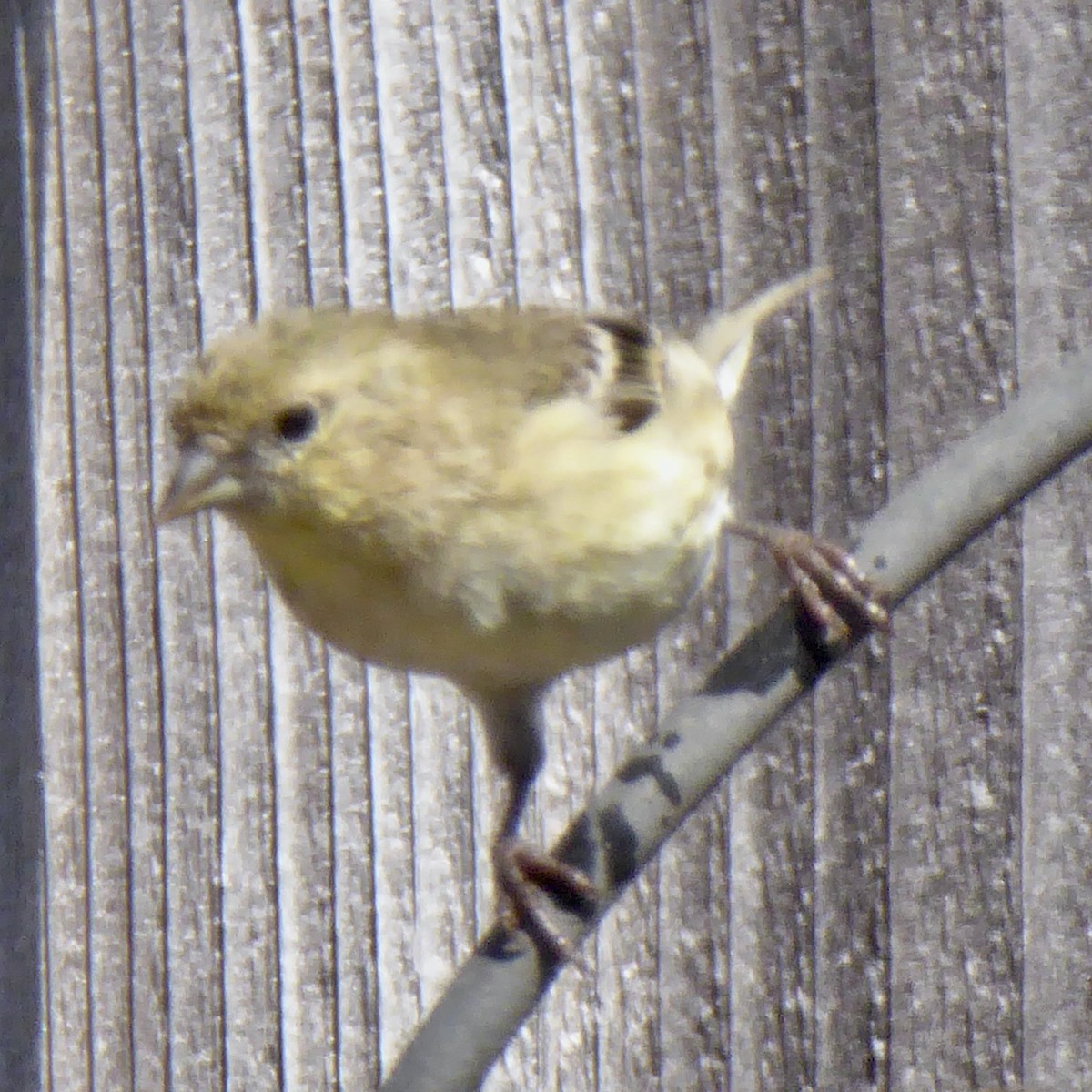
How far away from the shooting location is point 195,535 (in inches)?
Answer: 87.4

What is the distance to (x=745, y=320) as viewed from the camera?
2.08 meters

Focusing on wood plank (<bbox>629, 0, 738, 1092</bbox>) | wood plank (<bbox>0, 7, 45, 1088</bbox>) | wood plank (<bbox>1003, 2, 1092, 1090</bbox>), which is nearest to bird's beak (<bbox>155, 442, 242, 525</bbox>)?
wood plank (<bbox>0, 7, 45, 1088</bbox>)

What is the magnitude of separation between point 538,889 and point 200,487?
487 mm

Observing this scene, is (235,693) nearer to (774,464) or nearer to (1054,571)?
(774,464)

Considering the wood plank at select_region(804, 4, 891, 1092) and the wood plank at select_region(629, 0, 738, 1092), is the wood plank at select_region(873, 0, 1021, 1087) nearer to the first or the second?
the wood plank at select_region(804, 4, 891, 1092)

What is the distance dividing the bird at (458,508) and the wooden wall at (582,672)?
86 mm

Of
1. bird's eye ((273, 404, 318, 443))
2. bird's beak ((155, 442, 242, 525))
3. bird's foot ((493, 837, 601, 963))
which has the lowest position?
bird's foot ((493, 837, 601, 963))

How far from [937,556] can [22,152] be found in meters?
1.13

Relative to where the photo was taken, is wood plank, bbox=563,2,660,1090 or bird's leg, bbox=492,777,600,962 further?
wood plank, bbox=563,2,660,1090

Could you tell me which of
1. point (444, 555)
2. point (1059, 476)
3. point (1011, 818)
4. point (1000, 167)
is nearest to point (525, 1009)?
point (444, 555)

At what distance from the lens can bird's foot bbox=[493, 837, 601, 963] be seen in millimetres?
1724

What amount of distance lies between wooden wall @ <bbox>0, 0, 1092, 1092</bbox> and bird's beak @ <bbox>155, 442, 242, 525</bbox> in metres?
0.31

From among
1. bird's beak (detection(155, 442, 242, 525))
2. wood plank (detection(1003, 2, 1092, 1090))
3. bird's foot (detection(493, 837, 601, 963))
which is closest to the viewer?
bird's foot (detection(493, 837, 601, 963))

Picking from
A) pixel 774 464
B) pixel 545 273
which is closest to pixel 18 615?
pixel 545 273
